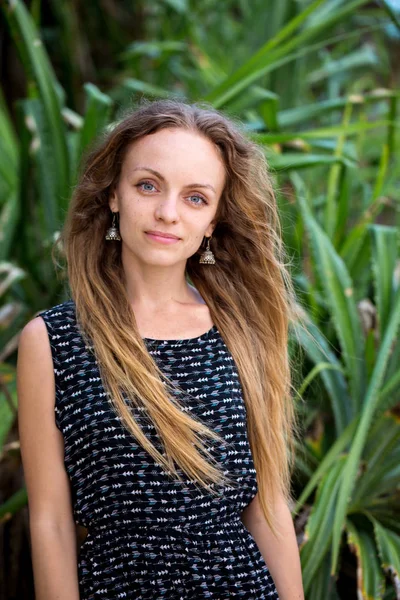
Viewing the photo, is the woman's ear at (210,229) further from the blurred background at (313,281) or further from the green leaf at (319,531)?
the green leaf at (319,531)

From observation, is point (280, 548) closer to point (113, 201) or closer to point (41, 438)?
point (41, 438)

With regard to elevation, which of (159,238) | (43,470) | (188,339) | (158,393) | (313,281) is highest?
(313,281)

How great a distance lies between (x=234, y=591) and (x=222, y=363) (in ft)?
1.20

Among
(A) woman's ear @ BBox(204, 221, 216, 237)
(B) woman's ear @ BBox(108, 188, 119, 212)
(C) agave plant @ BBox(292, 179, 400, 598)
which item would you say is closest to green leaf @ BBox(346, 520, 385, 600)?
(C) agave plant @ BBox(292, 179, 400, 598)

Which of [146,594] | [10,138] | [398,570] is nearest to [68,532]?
[146,594]

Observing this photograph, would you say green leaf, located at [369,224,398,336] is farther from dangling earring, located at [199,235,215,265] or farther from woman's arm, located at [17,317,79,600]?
woman's arm, located at [17,317,79,600]

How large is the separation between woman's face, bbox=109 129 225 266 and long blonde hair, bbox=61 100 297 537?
37 mm

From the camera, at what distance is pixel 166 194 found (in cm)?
128

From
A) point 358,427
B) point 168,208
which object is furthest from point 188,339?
point 358,427

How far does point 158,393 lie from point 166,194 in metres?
0.32

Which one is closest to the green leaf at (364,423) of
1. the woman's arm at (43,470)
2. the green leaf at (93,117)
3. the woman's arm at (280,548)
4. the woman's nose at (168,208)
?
the woman's arm at (280,548)

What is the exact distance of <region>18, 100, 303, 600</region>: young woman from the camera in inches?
48.6

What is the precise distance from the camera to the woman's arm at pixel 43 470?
4.03 feet

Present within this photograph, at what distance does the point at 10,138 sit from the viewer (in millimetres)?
2371
